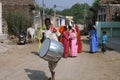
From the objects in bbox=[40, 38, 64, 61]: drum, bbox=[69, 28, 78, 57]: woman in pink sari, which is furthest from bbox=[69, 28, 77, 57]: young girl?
bbox=[40, 38, 64, 61]: drum

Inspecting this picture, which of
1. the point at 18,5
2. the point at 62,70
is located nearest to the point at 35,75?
the point at 62,70

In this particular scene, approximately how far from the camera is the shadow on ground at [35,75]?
11.1 metres

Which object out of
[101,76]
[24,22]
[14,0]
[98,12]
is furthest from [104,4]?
[101,76]

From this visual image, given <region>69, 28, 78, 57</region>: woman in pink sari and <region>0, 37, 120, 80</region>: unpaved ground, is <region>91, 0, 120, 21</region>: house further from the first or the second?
<region>0, 37, 120, 80</region>: unpaved ground

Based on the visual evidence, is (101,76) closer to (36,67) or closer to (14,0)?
(36,67)

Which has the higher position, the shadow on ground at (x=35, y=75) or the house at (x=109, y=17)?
the house at (x=109, y=17)

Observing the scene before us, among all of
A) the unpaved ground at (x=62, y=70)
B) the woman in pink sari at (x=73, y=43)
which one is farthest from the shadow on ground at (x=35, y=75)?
the woman in pink sari at (x=73, y=43)

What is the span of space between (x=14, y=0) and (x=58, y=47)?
90.3 ft

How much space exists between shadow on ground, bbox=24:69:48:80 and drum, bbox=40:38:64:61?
4.58ft

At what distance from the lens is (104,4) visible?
144 feet

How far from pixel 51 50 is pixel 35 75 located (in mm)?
2094

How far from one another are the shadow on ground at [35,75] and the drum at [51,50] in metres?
1.39

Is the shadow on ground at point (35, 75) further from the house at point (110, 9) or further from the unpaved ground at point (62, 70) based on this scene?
the house at point (110, 9)

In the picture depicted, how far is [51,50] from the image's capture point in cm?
974
